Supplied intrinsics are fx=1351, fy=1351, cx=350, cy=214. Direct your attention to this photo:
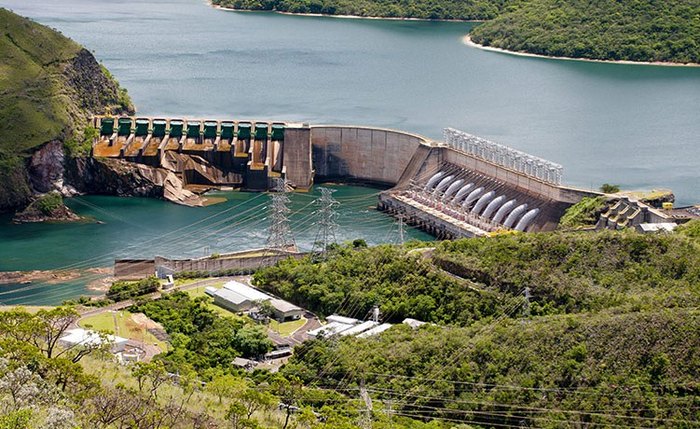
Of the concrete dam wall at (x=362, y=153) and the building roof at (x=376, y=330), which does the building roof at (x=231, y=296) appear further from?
the concrete dam wall at (x=362, y=153)

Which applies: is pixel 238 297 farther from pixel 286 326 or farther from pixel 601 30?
pixel 601 30

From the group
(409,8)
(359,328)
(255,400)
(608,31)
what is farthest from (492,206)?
(409,8)

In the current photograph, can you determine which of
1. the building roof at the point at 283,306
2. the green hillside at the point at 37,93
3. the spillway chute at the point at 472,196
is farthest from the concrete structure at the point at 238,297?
the green hillside at the point at 37,93

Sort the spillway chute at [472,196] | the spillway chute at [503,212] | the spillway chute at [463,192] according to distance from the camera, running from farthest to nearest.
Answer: the spillway chute at [463,192]
the spillway chute at [472,196]
the spillway chute at [503,212]

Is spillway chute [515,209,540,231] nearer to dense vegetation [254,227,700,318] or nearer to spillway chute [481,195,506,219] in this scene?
spillway chute [481,195,506,219]

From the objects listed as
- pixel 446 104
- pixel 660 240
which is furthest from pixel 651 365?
pixel 446 104
